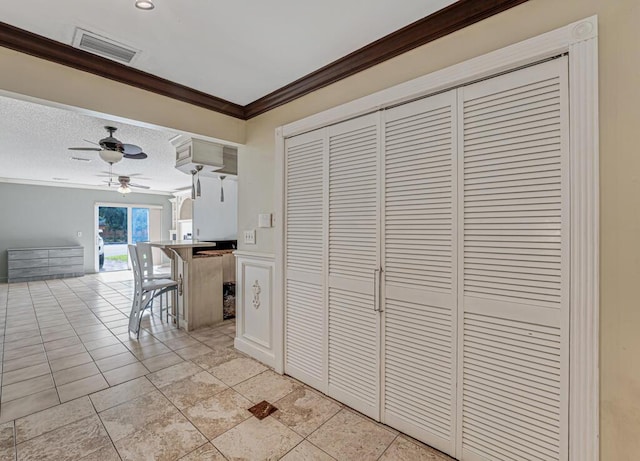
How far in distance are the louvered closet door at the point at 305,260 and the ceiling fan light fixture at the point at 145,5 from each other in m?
1.23

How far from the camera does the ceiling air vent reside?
1.87 m

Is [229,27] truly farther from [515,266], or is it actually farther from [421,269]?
[515,266]

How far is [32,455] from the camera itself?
171 cm

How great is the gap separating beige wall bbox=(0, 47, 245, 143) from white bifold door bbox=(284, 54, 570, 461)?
46.1 inches

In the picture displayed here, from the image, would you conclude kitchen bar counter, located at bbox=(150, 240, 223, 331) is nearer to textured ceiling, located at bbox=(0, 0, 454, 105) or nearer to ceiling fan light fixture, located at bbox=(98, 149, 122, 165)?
ceiling fan light fixture, located at bbox=(98, 149, 122, 165)

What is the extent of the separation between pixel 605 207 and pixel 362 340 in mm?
1493

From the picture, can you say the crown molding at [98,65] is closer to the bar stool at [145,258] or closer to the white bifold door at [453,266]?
the white bifold door at [453,266]

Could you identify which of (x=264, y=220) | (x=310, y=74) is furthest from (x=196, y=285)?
(x=310, y=74)

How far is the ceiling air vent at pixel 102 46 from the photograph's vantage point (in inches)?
73.5

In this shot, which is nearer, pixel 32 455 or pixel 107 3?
pixel 107 3

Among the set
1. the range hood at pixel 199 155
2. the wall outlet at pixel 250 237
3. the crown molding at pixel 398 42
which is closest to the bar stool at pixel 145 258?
the range hood at pixel 199 155

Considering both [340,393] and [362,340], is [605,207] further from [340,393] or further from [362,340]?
[340,393]

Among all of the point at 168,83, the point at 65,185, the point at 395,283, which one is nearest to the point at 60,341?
the point at 168,83

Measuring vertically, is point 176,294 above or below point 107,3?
below
